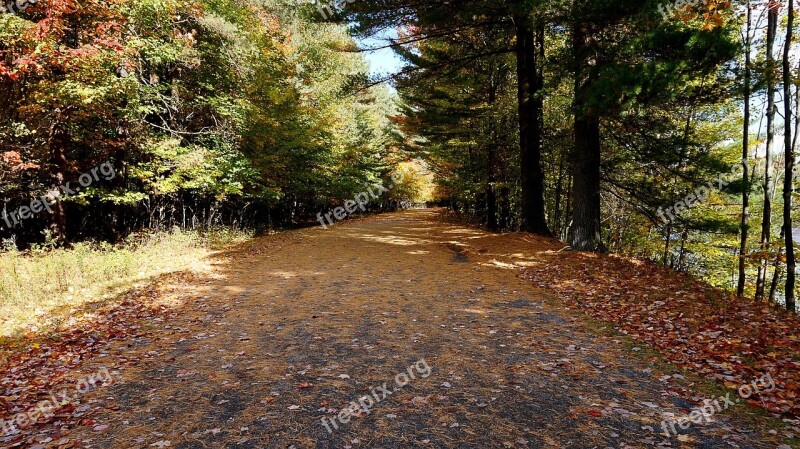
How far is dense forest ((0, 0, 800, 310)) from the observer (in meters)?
8.77

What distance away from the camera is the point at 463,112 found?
18.3 m

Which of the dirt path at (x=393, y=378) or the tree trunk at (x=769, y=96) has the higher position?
the tree trunk at (x=769, y=96)

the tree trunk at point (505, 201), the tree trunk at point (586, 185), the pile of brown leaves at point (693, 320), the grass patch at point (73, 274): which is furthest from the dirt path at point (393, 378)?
A: the tree trunk at point (505, 201)

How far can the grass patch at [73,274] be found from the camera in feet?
23.0

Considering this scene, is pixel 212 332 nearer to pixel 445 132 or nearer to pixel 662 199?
pixel 662 199

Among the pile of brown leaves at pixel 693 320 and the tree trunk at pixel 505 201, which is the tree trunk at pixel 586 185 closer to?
the pile of brown leaves at pixel 693 320

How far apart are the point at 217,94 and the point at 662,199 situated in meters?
15.8

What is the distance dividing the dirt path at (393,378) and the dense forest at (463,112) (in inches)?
195

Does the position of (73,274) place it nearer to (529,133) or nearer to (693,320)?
(693,320)

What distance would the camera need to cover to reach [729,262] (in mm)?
16484

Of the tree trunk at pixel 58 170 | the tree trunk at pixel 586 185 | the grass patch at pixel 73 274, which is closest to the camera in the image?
the grass patch at pixel 73 274

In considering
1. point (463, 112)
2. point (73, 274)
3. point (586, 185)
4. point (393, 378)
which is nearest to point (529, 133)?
point (586, 185)

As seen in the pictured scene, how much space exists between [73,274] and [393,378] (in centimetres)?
858

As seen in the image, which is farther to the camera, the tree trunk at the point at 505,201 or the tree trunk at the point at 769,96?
the tree trunk at the point at 505,201
